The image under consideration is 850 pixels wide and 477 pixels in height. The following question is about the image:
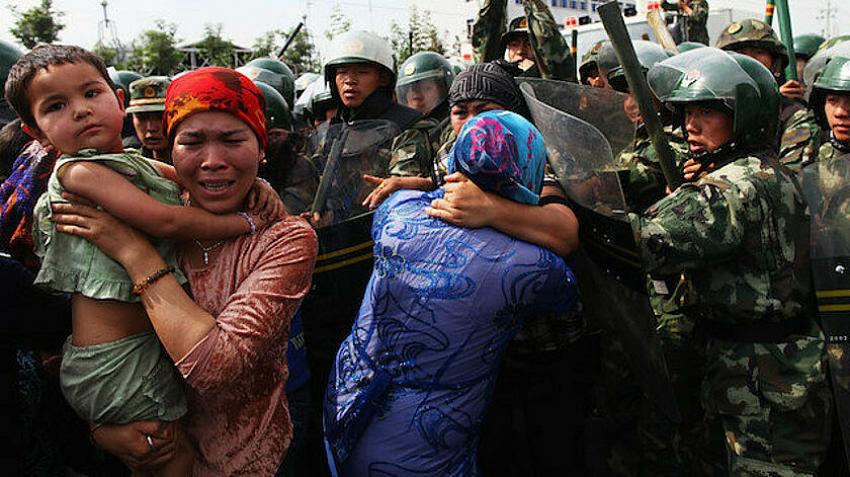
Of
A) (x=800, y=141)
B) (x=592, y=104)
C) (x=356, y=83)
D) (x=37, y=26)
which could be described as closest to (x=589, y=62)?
(x=800, y=141)

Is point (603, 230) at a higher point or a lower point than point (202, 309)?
lower

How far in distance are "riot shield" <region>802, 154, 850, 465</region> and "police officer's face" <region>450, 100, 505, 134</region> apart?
1.36m

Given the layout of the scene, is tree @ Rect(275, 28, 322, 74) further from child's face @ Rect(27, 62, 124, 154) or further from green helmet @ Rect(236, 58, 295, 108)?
child's face @ Rect(27, 62, 124, 154)

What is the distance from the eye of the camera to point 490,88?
310 cm

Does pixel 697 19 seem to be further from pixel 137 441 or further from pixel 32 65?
pixel 137 441

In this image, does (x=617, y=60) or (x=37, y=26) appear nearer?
(x=617, y=60)

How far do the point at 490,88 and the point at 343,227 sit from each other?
3.05ft

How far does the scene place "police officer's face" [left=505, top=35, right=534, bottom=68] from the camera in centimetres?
542

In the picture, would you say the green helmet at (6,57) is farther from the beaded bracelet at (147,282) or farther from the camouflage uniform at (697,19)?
the camouflage uniform at (697,19)

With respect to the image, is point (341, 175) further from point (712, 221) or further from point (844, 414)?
point (844, 414)

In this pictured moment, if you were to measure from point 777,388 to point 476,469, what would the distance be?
138cm

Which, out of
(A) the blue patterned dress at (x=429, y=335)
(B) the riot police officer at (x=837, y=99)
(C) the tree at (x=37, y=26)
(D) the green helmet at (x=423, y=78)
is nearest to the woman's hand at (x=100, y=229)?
(A) the blue patterned dress at (x=429, y=335)

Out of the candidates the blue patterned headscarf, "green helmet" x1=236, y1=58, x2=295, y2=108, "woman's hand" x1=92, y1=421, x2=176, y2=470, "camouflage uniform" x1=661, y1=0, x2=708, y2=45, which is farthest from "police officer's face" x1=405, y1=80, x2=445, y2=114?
"woman's hand" x1=92, y1=421, x2=176, y2=470

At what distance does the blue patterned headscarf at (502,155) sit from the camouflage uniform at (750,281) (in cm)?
84
